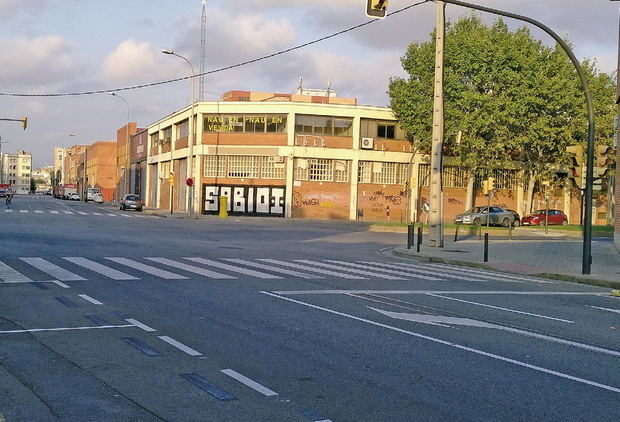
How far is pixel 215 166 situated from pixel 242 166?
2.30 meters

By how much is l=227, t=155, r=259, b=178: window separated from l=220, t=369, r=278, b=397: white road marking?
49726 mm

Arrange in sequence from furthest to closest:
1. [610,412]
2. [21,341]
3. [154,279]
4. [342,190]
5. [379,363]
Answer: [342,190] → [154,279] → [21,341] → [379,363] → [610,412]

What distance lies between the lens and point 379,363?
713cm

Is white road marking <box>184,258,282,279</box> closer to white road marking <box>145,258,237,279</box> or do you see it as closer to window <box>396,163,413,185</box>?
white road marking <box>145,258,237,279</box>

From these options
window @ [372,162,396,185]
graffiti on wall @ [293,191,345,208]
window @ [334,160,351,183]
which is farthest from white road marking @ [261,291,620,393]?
window @ [372,162,396,185]

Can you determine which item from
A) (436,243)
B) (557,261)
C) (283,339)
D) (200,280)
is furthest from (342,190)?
(283,339)

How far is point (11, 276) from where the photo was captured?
524 inches

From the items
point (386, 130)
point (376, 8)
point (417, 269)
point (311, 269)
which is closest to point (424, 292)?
point (311, 269)

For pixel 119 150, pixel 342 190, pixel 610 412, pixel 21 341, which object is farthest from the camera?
pixel 119 150

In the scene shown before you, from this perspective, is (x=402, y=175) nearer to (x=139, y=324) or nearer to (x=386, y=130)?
(x=386, y=130)

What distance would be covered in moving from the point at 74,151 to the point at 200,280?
535 feet

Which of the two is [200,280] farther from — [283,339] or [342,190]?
[342,190]

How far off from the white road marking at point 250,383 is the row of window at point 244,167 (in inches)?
1920

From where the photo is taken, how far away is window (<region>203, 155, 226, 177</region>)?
56.9 m
